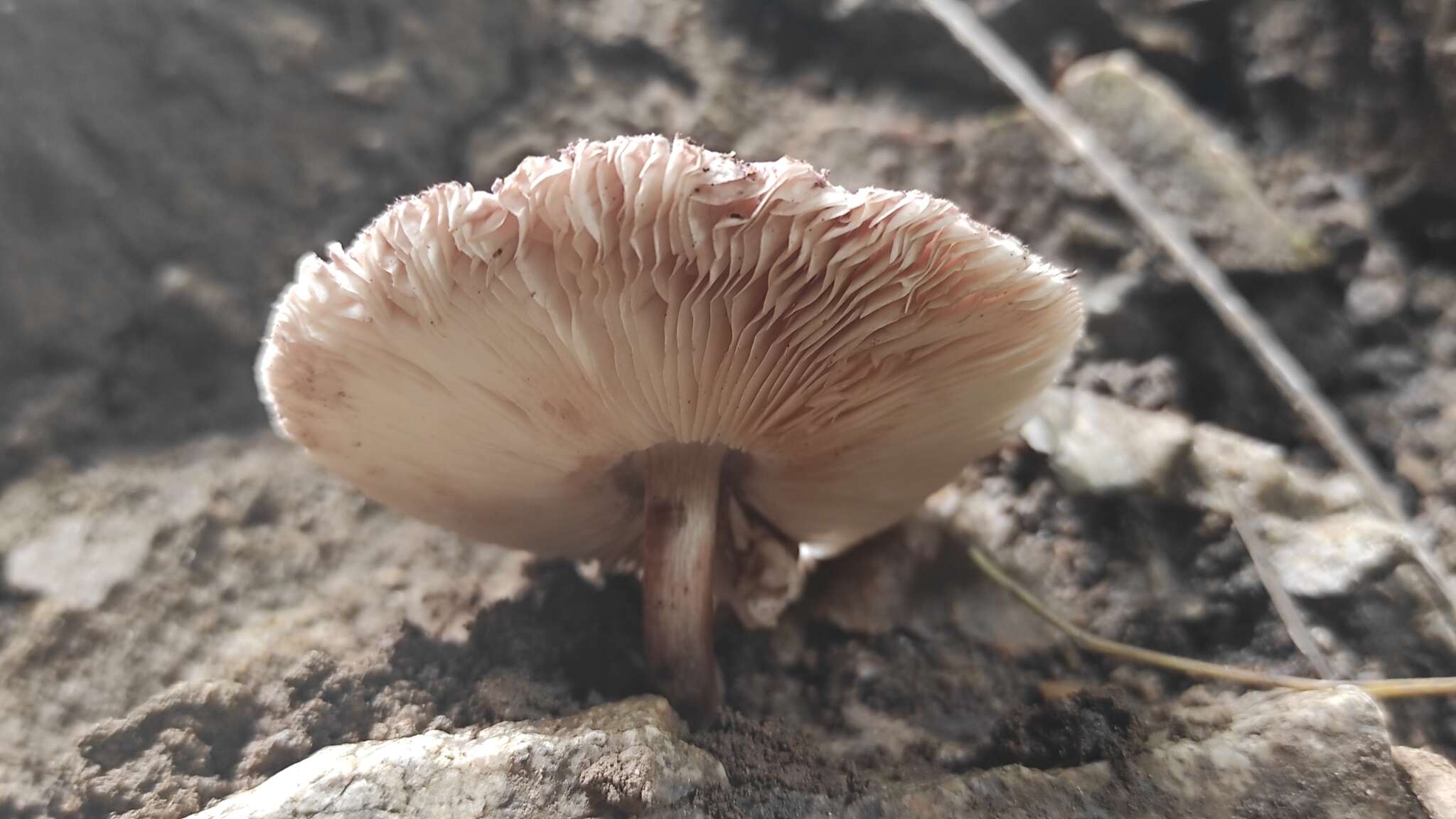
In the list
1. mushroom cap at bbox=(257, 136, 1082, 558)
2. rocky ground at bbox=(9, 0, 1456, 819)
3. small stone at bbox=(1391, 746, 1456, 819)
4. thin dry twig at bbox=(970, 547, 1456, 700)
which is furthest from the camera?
thin dry twig at bbox=(970, 547, 1456, 700)

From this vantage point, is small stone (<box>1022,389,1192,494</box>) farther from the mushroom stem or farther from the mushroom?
the mushroom stem

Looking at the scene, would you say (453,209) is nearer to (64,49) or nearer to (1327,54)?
(64,49)

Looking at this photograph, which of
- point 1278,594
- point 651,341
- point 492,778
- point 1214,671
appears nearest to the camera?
point 492,778

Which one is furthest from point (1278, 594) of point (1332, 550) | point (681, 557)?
point (681, 557)

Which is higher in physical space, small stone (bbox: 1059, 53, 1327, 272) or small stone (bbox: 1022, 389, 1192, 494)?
small stone (bbox: 1059, 53, 1327, 272)

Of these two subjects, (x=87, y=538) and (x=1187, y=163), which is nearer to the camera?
(x=87, y=538)

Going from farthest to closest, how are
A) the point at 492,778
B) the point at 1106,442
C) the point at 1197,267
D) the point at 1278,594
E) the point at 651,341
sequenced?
the point at 1197,267 < the point at 1106,442 < the point at 1278,594 < the point at 651,341 < the point at 492,778

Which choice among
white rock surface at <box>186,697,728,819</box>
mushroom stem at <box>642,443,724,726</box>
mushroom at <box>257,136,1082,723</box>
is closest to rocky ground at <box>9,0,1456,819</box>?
white rock surface at <box>186,697,728,819</box>

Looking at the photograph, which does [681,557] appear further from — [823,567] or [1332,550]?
[1332,550]
